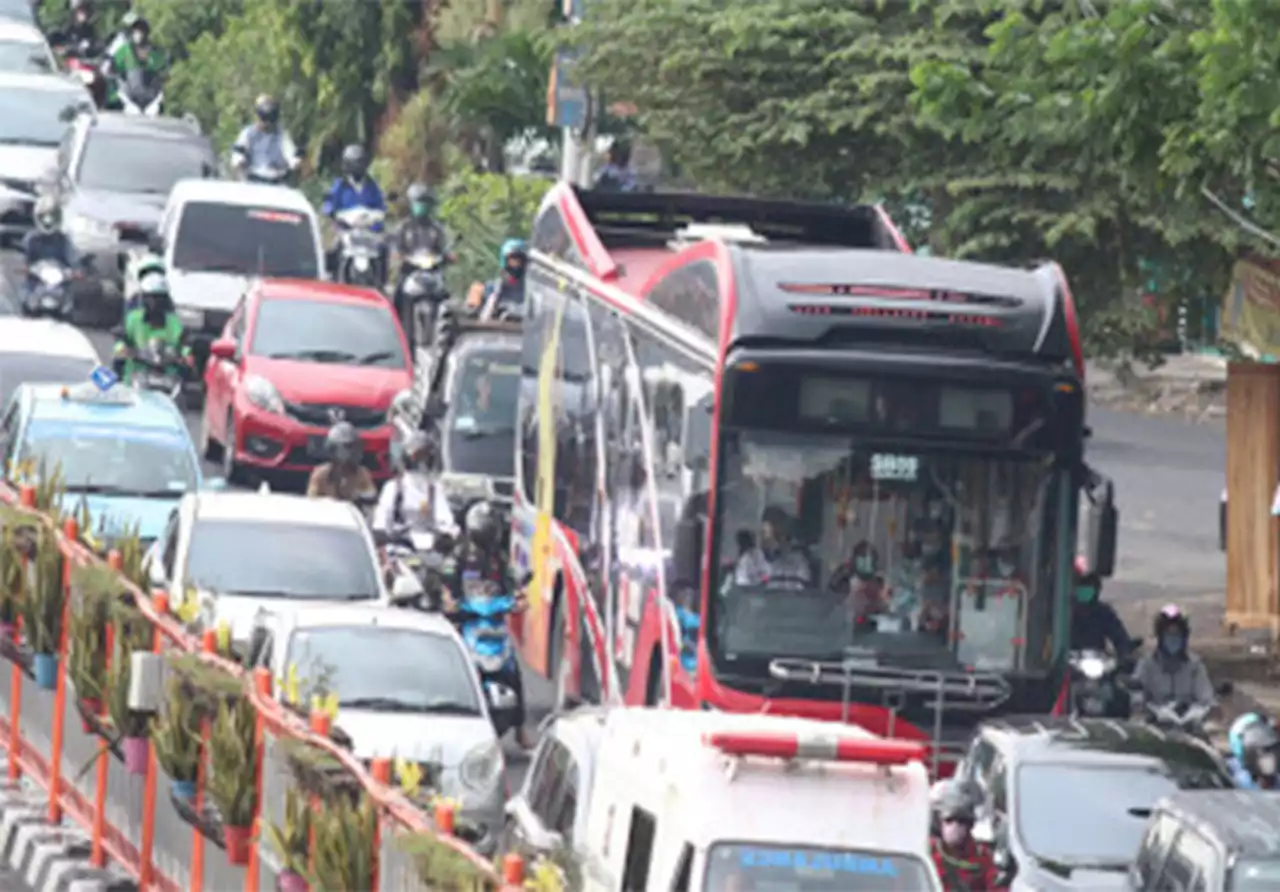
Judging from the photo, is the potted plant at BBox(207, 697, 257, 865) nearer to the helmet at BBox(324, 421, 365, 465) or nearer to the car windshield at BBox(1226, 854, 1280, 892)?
the car windshield at BBox(1226, 854, 1280, 892)

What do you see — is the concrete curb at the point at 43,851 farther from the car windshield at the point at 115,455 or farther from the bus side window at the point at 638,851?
the car windshield at the point at 115,455

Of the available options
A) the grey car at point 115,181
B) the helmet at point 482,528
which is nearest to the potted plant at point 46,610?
the helmet at point 482,528

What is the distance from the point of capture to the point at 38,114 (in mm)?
42594

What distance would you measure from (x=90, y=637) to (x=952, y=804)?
4220mm

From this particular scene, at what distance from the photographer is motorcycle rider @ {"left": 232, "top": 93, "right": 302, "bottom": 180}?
41406 mm

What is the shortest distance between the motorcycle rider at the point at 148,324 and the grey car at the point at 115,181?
324 centimetres

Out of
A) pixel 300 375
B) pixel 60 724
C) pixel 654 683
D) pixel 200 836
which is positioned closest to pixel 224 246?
pixel 300 375

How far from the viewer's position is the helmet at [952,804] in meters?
16.9

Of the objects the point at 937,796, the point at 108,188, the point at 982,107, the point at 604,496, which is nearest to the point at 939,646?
the point at 937,796

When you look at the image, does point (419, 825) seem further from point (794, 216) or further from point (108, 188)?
point (108, 188)

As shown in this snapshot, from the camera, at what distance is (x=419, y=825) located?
41.7 feet

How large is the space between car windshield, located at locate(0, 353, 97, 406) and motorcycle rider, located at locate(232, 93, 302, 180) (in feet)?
38.7

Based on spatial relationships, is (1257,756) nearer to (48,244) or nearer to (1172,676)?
(1172,676)

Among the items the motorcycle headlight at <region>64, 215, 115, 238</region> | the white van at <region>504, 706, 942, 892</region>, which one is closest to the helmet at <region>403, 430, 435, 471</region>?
the white van at <region>504, 706, 942, 892</region>
